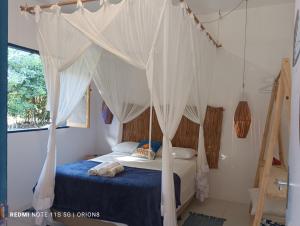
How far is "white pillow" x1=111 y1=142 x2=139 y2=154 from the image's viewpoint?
14.2 ft

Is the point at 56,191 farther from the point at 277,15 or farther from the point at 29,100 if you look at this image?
the point at 277,15

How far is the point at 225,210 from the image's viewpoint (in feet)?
12.2

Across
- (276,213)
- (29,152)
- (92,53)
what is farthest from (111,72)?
(276,213)

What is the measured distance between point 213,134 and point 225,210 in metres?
1.12

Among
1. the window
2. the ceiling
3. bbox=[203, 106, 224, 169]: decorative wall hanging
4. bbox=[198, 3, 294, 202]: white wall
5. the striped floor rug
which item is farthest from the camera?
bbox=[203, 106, 224, 169]: decorative wall hanging

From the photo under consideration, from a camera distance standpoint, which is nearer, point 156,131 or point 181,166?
point 181,166

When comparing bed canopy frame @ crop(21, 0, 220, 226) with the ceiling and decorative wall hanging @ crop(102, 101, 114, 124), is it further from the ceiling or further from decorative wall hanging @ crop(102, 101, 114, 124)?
decorative wall hanging @ crop(102, 101, 114, 124)

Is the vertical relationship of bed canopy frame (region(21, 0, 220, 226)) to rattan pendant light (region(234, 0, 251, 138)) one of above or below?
above

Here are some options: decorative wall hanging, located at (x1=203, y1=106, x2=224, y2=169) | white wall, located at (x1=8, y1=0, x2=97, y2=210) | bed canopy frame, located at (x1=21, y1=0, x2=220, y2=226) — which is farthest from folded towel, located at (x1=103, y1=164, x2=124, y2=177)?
decorative wall hanging, located at (x1=203, y1=106, x2=224, y2=169)

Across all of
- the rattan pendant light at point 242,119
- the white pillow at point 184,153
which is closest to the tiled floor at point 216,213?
the white pillow at point 184,153

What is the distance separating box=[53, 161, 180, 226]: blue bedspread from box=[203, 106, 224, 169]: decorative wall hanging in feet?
3.95

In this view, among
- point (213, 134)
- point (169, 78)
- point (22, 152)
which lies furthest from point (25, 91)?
point (213, 134)

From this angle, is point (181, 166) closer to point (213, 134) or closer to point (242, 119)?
point (213, 134)

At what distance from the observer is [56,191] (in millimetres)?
2965
